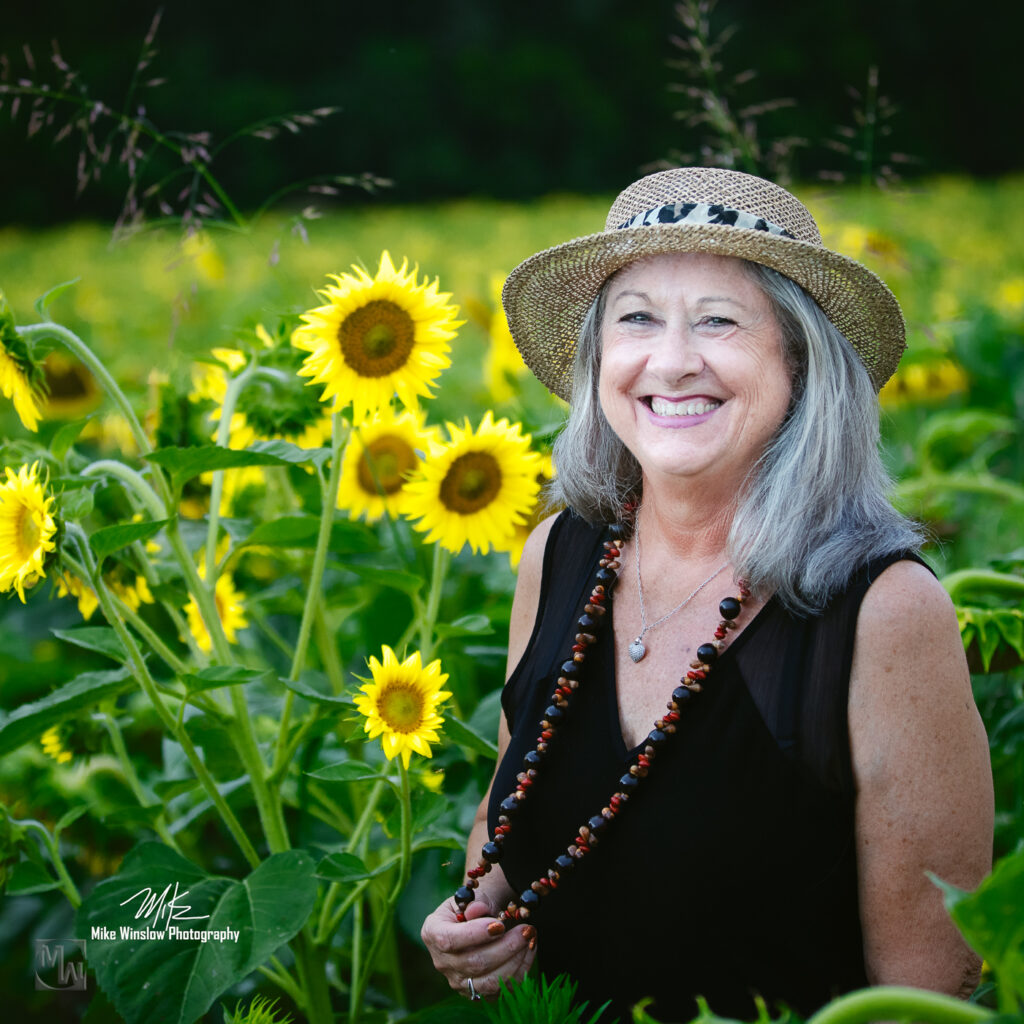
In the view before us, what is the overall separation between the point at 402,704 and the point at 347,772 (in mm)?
131

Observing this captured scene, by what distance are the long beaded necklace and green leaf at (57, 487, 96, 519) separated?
63 cm

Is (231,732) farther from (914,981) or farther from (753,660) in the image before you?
(914,981)

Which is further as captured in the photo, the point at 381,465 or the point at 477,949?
the point at 381,465

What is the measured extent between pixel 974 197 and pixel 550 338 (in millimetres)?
6541

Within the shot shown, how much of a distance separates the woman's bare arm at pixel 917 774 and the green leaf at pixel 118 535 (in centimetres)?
83

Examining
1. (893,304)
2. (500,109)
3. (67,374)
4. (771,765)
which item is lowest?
(771,765)

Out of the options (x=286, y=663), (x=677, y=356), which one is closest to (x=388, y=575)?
(x=677, y=356)

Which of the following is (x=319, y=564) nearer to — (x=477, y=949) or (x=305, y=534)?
(x=305, y=534)

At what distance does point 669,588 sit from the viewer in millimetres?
1464

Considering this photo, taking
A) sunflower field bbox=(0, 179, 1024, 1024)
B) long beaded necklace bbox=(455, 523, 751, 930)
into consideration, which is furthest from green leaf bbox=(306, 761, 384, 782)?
long beaded necklace bbox=(455, 523, 751, 930)

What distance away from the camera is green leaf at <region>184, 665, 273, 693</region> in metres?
1.28

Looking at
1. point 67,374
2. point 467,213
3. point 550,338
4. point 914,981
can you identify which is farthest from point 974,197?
point 914,981

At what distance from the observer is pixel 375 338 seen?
1.42m

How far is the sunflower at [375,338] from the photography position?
1.39m
